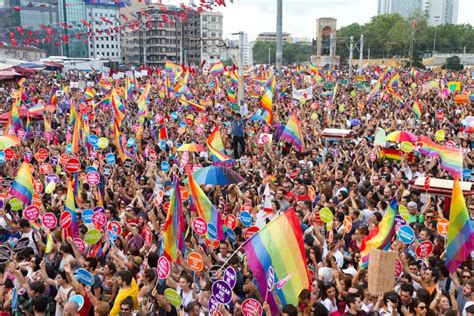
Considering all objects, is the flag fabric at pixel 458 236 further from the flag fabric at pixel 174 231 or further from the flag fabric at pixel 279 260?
the flag fabric at pixel 174 231

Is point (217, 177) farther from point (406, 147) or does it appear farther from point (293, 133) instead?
point (406, 147)

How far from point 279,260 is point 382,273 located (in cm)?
98

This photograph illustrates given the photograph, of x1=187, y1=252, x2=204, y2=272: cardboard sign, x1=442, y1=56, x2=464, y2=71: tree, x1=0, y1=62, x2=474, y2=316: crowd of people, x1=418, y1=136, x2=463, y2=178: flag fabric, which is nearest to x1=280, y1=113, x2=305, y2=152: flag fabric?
x1=0, y1=62, x2=474, y2=316: crowd of people

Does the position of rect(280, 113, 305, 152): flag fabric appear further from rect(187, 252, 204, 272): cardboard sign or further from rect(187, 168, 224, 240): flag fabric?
rect(187, 252, 204, 272): cardboard sign

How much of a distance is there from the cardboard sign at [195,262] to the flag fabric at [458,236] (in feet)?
8.71

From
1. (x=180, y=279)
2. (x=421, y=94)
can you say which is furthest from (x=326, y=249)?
(x=421, y=94)

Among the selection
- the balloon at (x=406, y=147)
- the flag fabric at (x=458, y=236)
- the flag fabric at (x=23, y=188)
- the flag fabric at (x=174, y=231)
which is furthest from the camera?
the balloon at (x=406, y=147)

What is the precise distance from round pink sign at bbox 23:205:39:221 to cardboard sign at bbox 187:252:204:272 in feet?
8.99

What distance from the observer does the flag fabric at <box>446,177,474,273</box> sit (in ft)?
19.5

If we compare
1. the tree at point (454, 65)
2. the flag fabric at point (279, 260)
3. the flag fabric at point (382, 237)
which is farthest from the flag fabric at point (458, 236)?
the tree at point (454, 65)

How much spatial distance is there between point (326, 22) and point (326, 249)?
3879 inches

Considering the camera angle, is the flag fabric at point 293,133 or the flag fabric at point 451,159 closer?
the flag fabric at point 451,159

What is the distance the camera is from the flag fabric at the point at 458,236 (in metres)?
5.93

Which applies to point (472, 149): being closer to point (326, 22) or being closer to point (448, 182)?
point (448, 182)
